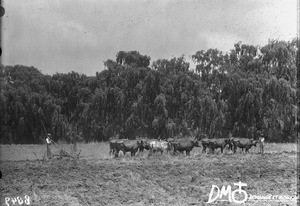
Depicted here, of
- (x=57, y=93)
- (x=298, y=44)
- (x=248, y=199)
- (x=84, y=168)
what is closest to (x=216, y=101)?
(x=298, y=44)

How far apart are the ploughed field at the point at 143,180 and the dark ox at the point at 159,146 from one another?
157 inches

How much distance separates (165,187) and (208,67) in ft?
84.1

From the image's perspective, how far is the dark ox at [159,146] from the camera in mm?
24906

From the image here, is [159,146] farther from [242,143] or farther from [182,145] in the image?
[242,143]

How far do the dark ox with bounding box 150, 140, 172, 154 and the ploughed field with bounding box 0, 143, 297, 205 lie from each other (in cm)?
400

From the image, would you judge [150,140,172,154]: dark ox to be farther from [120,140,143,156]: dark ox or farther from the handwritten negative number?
the handwritten negative number

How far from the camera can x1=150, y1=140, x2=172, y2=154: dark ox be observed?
981 inches

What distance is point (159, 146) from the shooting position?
82.0 feet

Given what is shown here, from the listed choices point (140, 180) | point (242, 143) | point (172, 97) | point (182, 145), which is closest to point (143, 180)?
point (140, 180)

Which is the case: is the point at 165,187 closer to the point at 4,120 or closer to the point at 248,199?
the point at 248,199

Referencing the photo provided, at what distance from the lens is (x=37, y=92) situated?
3200cm

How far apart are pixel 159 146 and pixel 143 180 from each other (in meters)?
9.75

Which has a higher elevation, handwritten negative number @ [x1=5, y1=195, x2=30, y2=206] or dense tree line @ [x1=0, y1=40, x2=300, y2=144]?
dense tree line @ [x1=0, y1=40, x2=300, y2=144]

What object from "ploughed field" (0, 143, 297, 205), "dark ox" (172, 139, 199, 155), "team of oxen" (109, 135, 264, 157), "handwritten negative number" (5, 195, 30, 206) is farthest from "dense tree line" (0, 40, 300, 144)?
"handwritten negative number" (5, 195, 30, 206)
